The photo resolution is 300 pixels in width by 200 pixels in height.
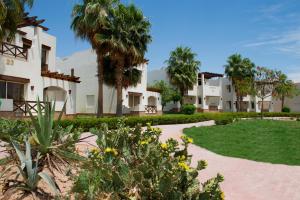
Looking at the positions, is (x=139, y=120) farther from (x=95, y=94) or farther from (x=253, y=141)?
(x=95, y=94)

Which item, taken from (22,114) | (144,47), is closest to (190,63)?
(144,47)

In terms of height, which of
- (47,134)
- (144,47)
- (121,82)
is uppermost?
(144,47)

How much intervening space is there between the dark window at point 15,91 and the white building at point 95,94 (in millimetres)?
12807

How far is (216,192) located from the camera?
3.85m

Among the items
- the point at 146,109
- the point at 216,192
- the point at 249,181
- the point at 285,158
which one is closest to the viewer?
the point at 216,192

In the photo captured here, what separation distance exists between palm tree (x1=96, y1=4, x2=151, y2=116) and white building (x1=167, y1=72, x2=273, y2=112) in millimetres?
21354

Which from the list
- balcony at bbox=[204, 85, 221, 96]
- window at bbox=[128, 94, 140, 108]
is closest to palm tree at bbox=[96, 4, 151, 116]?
window at bbox=[128, 94, 140, 108]

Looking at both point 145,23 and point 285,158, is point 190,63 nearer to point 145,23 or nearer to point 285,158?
point 145,23

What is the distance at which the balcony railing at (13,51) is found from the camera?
749 inches

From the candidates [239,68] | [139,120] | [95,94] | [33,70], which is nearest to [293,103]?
[239,68]

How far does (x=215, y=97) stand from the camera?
54.7 metres

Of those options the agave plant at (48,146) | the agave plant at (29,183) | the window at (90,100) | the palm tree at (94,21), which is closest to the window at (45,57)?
the palm tree at (94,21)

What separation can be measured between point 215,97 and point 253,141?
4017 cm

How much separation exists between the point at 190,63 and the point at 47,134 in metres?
38.3
